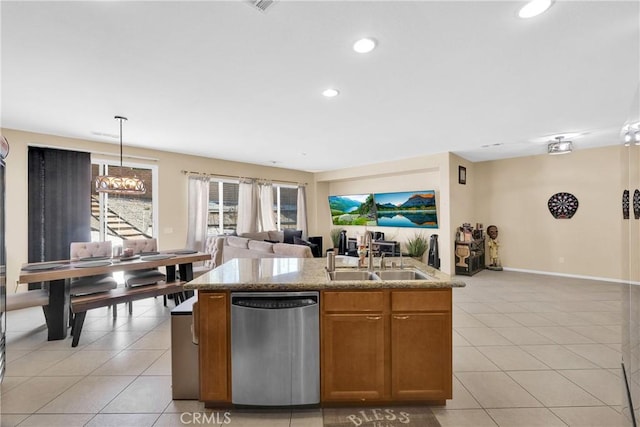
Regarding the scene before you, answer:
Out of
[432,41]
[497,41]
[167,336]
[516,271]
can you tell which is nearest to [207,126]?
[167,336]

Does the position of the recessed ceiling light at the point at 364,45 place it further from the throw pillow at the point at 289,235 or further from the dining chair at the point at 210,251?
the throw pillow at the point at 289,235

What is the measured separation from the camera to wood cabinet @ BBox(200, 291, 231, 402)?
195 centimetres

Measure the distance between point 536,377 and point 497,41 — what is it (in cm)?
274

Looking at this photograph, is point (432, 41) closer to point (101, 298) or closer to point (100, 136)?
point (101, 298)

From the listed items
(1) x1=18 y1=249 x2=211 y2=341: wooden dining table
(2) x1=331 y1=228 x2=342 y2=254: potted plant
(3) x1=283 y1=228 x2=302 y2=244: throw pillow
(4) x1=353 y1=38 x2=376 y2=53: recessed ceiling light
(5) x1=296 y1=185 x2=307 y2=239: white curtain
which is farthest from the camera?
(2) x1=331 y1=228 x2=342 y2=254: potted plant

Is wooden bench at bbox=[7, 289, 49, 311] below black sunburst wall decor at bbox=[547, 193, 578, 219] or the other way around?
below

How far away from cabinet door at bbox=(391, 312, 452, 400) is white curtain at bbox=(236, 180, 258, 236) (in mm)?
5563

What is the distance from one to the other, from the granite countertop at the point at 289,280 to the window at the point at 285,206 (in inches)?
213

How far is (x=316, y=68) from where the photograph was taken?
96.4 inches

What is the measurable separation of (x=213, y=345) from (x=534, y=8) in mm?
3066

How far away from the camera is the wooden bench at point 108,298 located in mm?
2926

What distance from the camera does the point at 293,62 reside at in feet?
7.73

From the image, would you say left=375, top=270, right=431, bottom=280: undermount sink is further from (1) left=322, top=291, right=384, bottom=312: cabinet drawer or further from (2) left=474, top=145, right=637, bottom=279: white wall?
(2) left=474, top=145, right=637, bottom=279: white wall

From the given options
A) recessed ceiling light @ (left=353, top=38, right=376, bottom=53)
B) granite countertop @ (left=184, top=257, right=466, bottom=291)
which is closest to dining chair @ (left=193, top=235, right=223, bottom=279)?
granite countertop @ (left=184, top=257, right=466, bottom=291)
